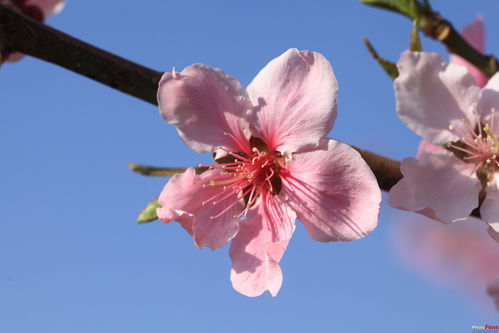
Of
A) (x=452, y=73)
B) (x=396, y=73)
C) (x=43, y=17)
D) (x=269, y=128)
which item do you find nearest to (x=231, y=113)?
(x=269, y=128)

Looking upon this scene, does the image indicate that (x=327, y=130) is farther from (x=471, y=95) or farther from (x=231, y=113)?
(x=471, y=95)

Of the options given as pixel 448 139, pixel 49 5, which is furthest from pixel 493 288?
pixel 49 5

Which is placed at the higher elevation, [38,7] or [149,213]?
[38,7]

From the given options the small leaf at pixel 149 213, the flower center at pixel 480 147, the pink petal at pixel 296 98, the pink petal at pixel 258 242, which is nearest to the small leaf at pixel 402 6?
the flower center at pixel 480 147

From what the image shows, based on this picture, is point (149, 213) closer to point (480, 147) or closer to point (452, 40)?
point (480, 147)

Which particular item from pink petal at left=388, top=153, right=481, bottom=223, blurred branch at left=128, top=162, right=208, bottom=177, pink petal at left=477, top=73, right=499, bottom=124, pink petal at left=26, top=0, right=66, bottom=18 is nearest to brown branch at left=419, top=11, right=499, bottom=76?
pink petal at left=477, top=73, right=499, bottom=124

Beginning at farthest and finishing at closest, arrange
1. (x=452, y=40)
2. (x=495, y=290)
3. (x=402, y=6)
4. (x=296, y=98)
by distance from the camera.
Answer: (x=452, y=40)
(x=402, y=6)
(x=495, y=290)
(x=296, y=98)

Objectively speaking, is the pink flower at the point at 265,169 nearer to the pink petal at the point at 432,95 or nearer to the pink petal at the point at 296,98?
the pink petal at the point at 296,98
